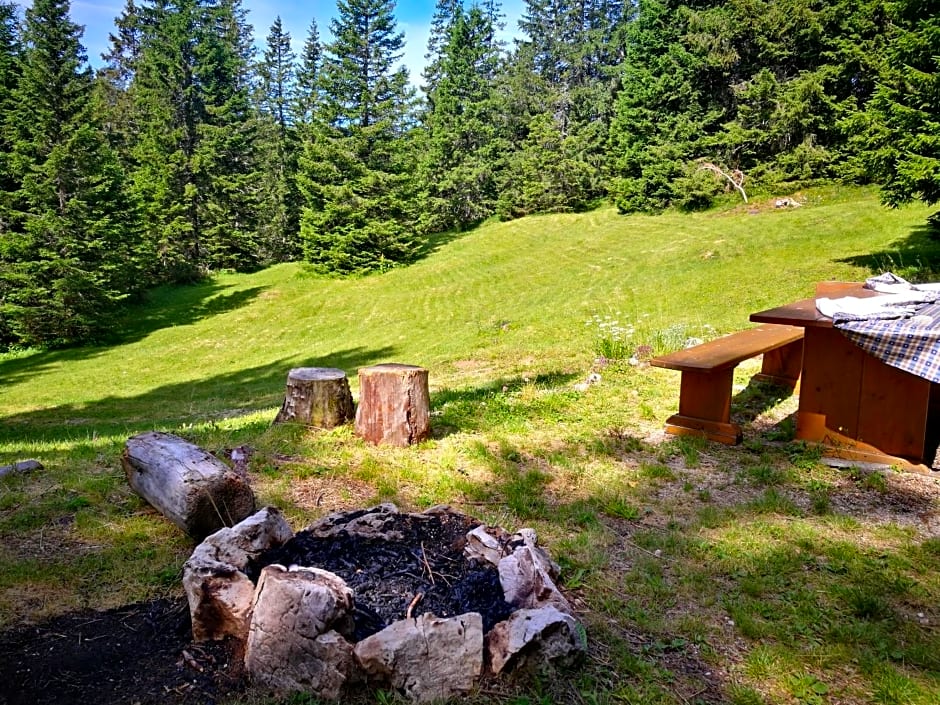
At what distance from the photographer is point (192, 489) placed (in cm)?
304

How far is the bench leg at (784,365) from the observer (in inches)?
251

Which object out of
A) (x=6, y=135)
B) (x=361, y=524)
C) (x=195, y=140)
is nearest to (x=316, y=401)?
(x=361, y=524)

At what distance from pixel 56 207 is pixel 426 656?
1984 centimetres

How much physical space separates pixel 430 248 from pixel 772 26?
15.2 metres

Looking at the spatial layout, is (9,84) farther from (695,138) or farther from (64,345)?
(695,138)

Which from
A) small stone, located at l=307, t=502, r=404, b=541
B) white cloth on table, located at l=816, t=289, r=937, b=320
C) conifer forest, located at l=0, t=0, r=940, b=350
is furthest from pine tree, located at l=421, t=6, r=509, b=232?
small stone, located at l=307, t=502, r=404, b=541

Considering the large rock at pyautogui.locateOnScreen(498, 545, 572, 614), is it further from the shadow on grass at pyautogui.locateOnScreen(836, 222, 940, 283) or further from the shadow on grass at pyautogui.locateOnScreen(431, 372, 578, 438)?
the shadow on grass at pyautogui.locateOnScreen(836, 222, 940, 283)

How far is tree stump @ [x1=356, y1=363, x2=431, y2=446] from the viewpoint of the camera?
4480 millimetres

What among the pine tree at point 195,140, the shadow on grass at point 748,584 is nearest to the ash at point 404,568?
the shadow on grass at point 748,584

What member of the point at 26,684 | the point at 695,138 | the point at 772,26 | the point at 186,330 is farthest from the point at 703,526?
the point at 695,138

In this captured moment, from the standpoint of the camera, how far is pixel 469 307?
16016 millimetres

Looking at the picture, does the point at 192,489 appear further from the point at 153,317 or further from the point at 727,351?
the point at 153,317

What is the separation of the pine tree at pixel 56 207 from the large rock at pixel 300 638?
17.8 m

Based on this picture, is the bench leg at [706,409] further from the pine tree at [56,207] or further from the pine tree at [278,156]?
the pine tree at [278,156]
